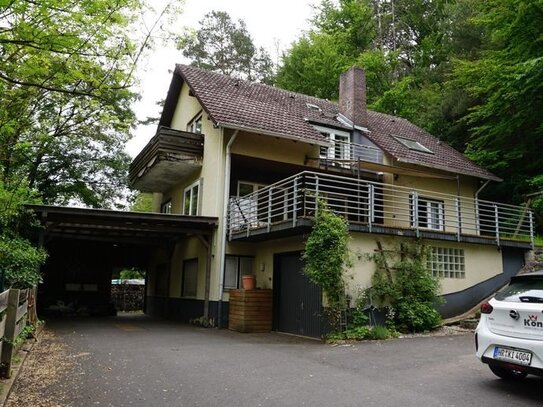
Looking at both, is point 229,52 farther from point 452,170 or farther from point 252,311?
point 252,311

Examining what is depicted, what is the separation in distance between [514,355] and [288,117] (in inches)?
501

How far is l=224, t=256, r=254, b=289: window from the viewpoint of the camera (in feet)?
50.3

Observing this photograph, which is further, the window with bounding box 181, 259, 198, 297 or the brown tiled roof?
the window with bounding box 181, 259, 198, 297

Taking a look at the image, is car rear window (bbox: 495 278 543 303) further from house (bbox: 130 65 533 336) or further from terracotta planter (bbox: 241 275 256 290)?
terracotta planter (bbox: 241 275 256 290)

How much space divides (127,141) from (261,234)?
1795 centimetres

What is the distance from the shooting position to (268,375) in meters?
6.97

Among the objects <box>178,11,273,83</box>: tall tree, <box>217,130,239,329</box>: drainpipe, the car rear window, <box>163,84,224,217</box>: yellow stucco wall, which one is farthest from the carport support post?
<box>178,11,273,83</box>: tall tree

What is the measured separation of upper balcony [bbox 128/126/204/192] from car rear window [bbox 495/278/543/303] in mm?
12460

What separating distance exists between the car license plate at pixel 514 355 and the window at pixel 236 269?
1043 cm

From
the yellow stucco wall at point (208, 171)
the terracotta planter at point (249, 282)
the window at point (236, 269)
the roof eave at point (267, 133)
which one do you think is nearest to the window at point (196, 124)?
the yellow stucco wall at point (208, 171)

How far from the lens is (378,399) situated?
559 centimetres

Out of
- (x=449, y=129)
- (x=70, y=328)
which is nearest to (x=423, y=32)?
(x=449, y=129)

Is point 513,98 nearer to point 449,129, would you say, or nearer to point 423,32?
point 449,129

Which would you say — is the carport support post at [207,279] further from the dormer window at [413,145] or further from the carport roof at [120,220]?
the dormer window at [413,145]
